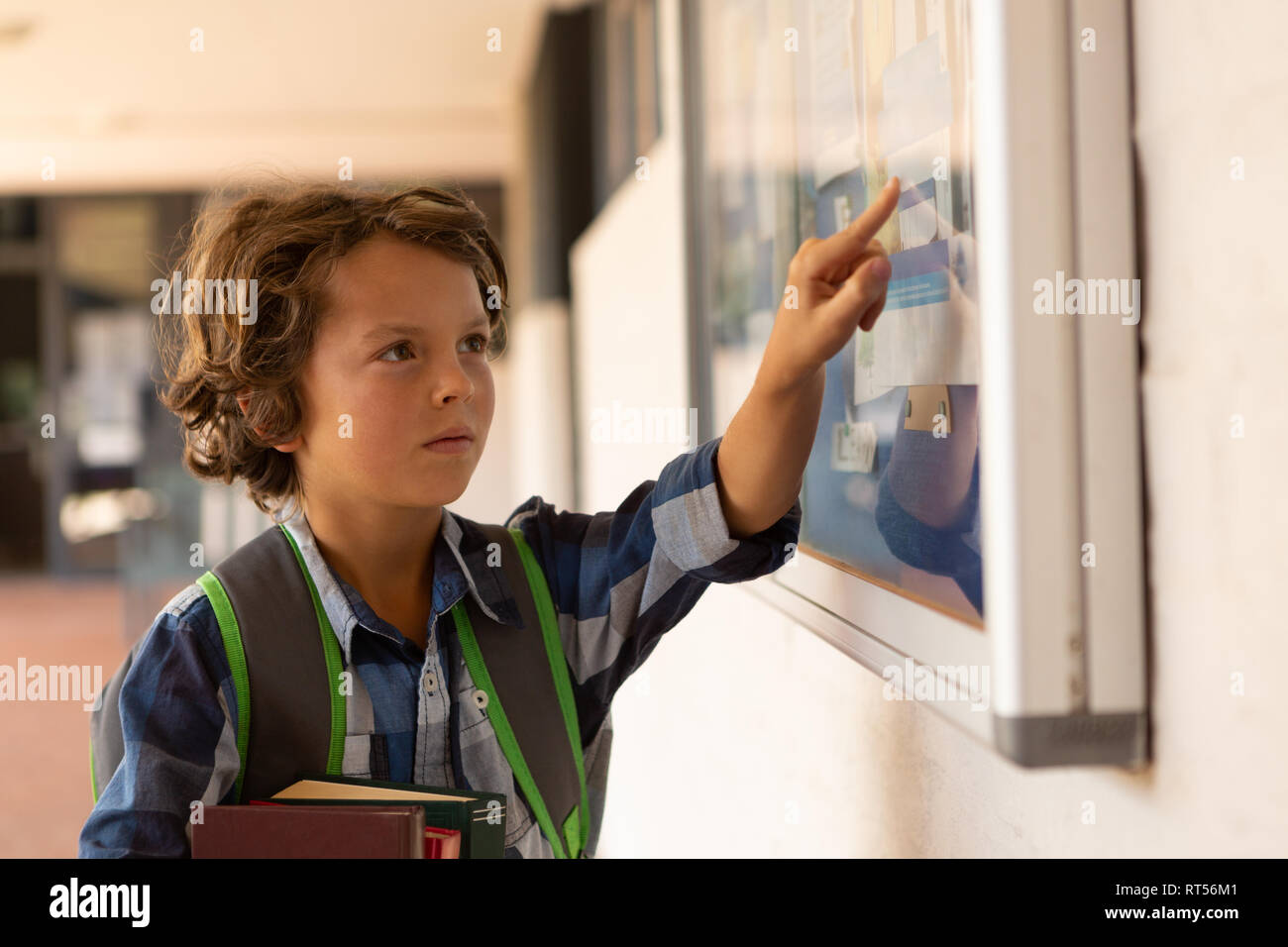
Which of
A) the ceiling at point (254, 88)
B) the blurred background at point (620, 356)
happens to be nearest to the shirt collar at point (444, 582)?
the blurred background at point (620, 356)

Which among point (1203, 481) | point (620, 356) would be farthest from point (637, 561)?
point (620, 356)

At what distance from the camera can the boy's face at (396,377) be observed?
36.4 inches

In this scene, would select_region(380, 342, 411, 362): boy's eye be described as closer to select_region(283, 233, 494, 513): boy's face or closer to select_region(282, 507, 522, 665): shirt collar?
select_region(283, 233, 494, 513): boy's face

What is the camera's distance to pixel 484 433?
97 centimetres

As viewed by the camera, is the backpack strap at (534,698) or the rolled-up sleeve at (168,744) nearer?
the rolled-up sleeve at (168,744)

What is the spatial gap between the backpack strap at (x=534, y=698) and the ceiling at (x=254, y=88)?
3.48 metres

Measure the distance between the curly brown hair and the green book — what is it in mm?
358

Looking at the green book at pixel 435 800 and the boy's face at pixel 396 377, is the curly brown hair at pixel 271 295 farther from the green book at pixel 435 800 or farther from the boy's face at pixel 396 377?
the green book at pixel 435 800

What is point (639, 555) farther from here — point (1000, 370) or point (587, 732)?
point (1000, 370)

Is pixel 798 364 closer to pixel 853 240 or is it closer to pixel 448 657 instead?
pixel 853 240

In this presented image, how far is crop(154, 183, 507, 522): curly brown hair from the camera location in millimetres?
985

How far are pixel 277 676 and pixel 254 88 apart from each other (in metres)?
6.07

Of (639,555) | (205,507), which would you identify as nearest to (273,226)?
(639,555)
